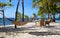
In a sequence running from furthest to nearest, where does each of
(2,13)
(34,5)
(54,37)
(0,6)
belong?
(34,5) → (0,6) → (2,13) → (54,37)

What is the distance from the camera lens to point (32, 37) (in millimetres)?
9094

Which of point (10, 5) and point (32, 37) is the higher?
point (10, 5)

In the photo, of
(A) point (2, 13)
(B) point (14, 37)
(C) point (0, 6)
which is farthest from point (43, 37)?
(C) point (0, 6)

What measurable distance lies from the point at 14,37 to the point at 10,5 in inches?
536

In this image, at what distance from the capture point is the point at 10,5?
22406mm

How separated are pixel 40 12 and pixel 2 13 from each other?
14.7 metres

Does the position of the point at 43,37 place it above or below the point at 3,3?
below

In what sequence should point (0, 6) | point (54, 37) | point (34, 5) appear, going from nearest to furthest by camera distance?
1. point (54, 37)
2. point (0, 6)
3. point (34, 5)

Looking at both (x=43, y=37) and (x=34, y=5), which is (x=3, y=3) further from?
(x=43, y=37)

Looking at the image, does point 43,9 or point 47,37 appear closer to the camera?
point 47,37

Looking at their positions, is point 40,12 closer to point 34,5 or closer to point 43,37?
point 34,5

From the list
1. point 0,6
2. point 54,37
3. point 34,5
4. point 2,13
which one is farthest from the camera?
point 34,5

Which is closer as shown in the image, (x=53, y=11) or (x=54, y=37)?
(x=54, y=37)

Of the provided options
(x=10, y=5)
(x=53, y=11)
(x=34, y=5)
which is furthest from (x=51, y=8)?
(x=10, y=5)
